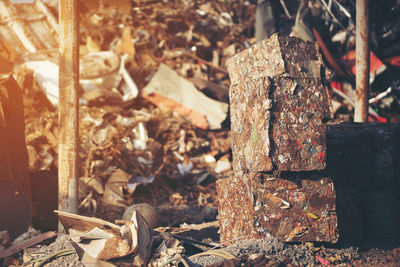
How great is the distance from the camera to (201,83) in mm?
6926

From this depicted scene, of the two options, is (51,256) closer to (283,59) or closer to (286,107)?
(286,107)

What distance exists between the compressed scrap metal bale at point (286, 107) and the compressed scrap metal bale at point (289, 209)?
0.50ft

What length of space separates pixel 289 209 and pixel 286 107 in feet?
2.70

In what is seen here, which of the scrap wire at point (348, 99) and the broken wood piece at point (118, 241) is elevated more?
the scrap wire at point (348, 99)

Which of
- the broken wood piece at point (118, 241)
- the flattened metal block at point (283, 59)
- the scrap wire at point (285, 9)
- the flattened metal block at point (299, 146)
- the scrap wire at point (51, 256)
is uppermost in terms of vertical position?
the scrap wire at point (285, 9)

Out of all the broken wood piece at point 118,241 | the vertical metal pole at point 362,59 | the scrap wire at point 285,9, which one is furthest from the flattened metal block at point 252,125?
the scrap wire at point 285,9

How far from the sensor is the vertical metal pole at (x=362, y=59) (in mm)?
5078

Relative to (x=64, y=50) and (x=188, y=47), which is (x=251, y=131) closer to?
(x=64, y=50)

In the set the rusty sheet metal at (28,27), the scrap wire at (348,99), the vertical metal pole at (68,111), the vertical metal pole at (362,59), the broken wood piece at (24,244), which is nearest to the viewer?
the broken wood piece at (24,244)

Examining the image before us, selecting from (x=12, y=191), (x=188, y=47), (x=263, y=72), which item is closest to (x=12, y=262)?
(x=12, y=191)

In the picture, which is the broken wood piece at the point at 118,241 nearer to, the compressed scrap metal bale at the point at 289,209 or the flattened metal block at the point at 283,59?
the compressed scrap metal bale at the point at 289,209

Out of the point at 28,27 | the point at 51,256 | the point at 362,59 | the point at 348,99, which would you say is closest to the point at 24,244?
the point at 51,256

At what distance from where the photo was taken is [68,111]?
376 centimetres

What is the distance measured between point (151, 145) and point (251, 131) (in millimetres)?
3337
